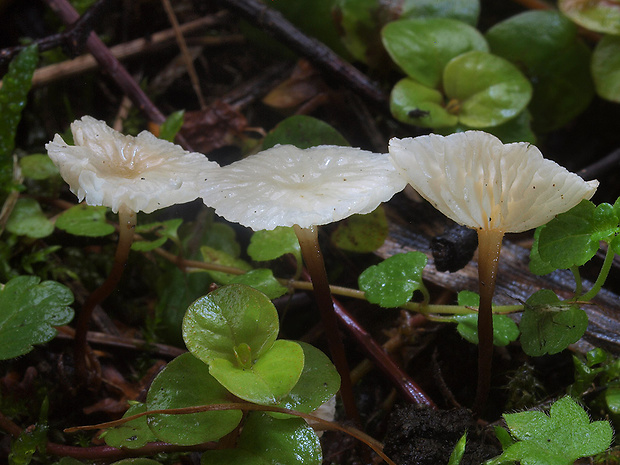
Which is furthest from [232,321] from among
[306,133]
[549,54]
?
[549,54]

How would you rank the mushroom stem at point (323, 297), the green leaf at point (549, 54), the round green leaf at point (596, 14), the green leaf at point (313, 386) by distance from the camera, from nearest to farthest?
the green leaf at point (313, 386) < the mushroom stem at point (323, 297) < the round green leaf at point (596, 14) < the green leaf at point (549, 54)

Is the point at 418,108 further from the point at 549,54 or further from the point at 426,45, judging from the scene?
the point at 549,54

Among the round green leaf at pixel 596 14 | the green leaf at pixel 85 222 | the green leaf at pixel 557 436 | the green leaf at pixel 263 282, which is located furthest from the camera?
the round green leaf at pixel 596 14

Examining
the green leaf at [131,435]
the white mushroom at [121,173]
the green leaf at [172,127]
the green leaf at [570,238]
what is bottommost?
the green leaf at [131,435]

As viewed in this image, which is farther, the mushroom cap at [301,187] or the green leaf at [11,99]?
the green leaf at [11,99]

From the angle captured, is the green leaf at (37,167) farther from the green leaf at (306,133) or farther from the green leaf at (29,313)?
the green leaf at (306,133)

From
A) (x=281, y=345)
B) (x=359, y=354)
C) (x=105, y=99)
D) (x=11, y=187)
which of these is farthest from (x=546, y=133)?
(x=11, y=187)

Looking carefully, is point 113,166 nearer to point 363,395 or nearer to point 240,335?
Answer: point 240,335

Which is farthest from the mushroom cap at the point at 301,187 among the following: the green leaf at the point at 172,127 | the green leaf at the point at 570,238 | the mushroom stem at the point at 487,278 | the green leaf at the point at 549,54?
the green leaf at the point at 549,54
